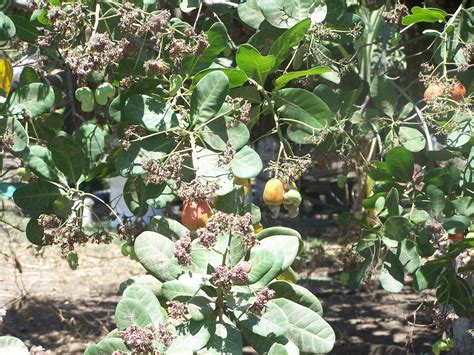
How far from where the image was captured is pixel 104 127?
87.2 inches

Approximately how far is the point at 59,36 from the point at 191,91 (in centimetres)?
31

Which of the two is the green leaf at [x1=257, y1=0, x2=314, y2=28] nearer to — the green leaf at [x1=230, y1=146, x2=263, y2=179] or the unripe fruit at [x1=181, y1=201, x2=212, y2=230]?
the green leaf at [x1=230, y1=146, x2=263, y2=179]

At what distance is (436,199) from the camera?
1.87m

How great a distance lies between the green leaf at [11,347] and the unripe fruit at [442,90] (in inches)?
43.3

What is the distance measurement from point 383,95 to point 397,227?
Answer: 0.38m

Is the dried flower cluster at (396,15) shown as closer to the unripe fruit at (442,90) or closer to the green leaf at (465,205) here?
the unripe fruit at (442,90)

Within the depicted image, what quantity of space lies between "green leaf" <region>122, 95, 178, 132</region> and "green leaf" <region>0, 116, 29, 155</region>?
23cm

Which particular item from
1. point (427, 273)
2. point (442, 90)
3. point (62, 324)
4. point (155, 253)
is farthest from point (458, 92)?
point (62, 324)

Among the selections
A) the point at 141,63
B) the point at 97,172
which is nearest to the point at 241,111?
the point at 141,63

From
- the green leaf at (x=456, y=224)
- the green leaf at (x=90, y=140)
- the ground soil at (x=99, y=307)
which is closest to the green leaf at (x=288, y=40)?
the green leaf at (x=90, y=140)

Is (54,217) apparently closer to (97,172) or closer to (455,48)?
(97,172)

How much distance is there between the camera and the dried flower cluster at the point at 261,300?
1379 mm

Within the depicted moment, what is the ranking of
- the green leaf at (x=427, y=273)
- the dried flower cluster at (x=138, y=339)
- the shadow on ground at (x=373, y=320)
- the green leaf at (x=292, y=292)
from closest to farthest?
the dried flower cluster at (x=138, y=339), the green leaf at (x=292, y=292), the green leaf at (x=427, y=273), the shadow on ground at (x=373, y=320)

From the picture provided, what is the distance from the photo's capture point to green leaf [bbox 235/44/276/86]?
1663 millimetres
